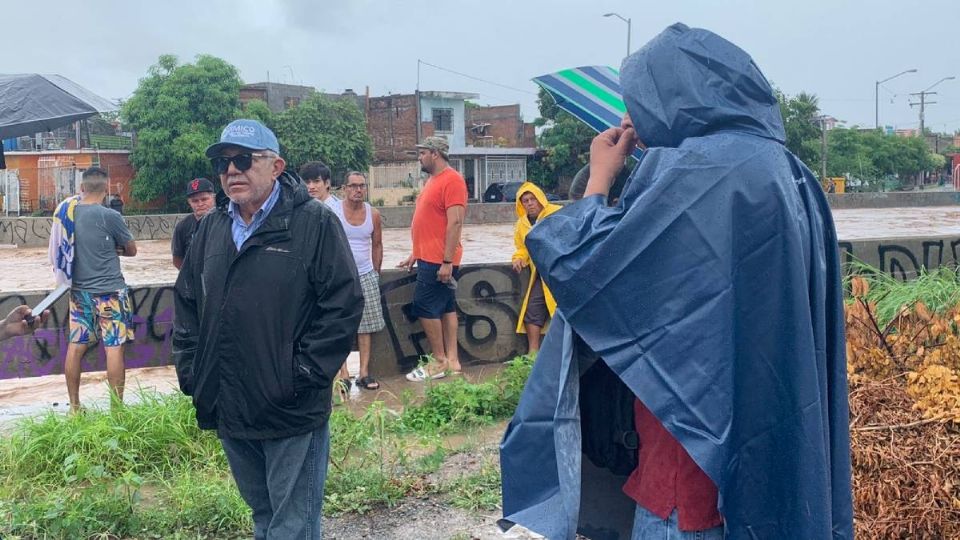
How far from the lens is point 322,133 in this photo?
148ft

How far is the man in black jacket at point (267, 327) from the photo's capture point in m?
3.29

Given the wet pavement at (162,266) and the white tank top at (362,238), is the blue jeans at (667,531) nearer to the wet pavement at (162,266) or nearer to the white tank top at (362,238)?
the wet pavement at (162,266)

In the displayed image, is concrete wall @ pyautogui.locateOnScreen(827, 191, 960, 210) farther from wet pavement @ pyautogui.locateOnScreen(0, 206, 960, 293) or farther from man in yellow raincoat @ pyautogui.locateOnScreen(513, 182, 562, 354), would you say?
man in yellow raincoat @ pyautogui.locateOnScreen(513, 182, 562, 354)

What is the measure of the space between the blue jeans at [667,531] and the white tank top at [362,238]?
5.60m

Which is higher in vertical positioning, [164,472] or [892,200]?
[892,200]

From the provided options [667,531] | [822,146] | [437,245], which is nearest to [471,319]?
[437,245]

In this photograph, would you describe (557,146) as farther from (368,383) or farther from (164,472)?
(164,472)

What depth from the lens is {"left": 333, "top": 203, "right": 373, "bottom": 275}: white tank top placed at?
7.63 m

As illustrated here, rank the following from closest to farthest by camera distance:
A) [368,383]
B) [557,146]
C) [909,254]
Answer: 1. [368,383]
2. [909,254]
3. [557,146]

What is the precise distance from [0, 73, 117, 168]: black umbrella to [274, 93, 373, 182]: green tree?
38902 mm

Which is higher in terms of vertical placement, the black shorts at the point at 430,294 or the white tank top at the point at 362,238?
the white tank top at the point at 362,238

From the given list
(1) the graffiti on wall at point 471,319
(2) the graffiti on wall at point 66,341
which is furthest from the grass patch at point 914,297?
(2) the graffiti on wall at point 66,341

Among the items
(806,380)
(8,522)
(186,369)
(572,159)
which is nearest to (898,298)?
(806,380)

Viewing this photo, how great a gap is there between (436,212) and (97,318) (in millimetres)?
2890
